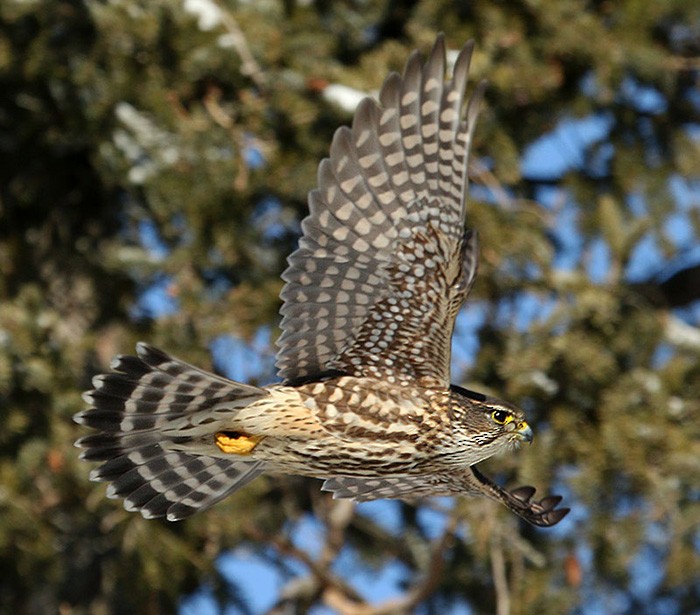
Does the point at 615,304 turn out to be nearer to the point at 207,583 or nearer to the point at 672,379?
the point at 672,379

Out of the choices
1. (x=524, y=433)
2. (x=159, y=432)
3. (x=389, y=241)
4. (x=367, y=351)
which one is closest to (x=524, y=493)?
(x=524, y=433)

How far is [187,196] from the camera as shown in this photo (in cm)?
679

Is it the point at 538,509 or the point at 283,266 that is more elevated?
the point at 283,266

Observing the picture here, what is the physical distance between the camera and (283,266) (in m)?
7.07

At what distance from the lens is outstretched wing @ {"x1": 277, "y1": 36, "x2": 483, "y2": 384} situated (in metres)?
5.05

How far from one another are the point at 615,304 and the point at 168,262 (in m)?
2.03

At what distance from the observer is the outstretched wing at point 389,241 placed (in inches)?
199

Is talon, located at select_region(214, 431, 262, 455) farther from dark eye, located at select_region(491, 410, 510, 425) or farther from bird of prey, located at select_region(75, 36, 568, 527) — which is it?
dark eye, located at select_region(491, 410, 510, 425)

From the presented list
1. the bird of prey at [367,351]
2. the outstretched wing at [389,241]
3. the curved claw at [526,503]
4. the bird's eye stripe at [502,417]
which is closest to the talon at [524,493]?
the curved claw at [526,503]

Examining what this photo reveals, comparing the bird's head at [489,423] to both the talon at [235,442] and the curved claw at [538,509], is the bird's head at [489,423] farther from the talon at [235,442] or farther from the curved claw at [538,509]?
the talon at [235,442]

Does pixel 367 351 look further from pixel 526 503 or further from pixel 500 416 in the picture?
pixel 526 503

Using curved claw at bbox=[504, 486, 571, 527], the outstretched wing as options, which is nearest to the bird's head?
the outstretched wing

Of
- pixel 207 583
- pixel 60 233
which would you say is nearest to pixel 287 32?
pixel 60 233

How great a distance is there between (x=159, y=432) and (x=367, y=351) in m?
0.77
